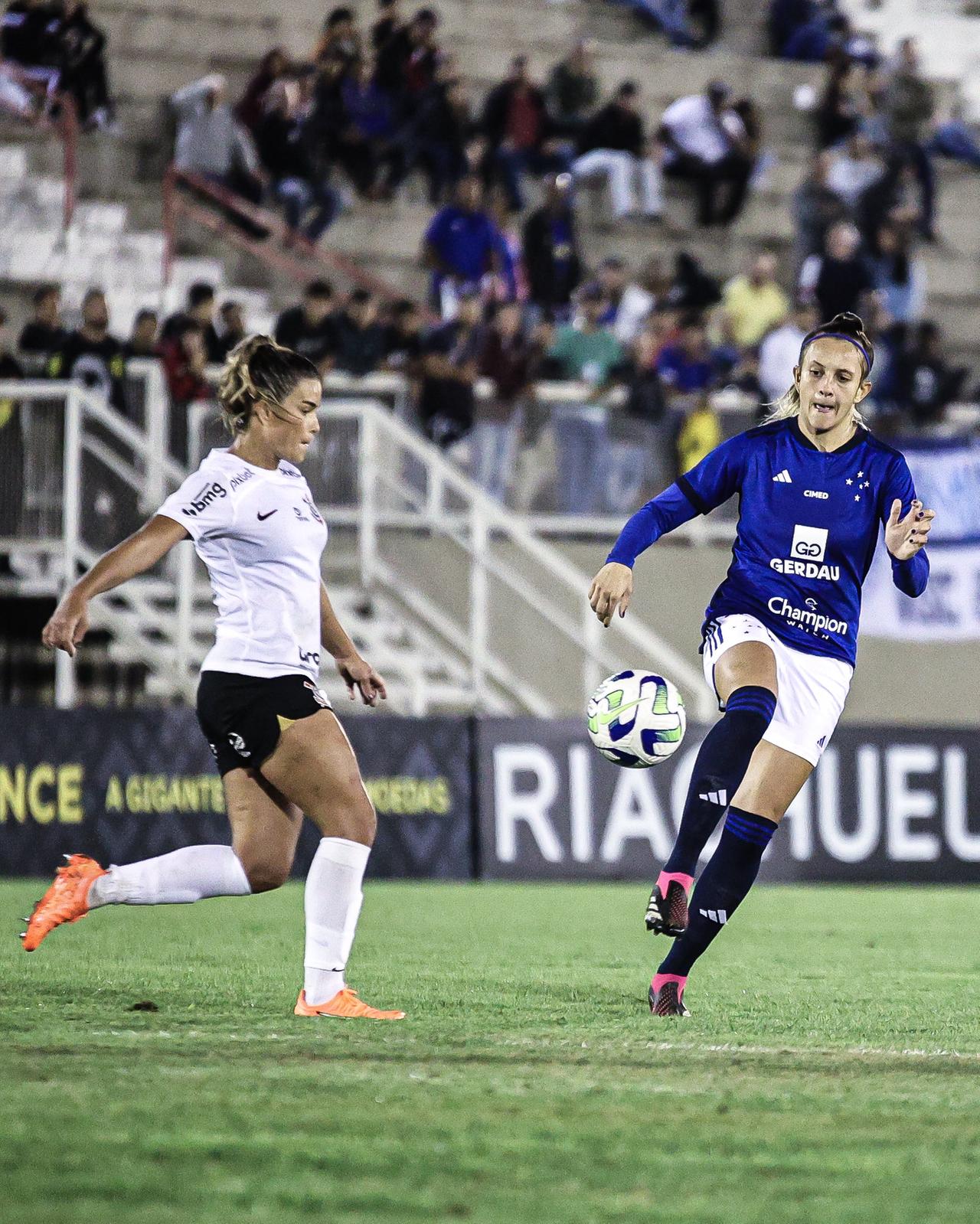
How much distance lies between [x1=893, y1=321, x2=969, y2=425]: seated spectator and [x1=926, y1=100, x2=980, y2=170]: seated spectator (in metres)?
4.42

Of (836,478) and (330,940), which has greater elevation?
(836,478)

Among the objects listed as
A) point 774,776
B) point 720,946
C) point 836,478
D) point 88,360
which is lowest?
point 720,946

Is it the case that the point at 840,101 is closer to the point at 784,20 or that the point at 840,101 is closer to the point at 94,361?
the point at 784,20

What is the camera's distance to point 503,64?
71.8 ft

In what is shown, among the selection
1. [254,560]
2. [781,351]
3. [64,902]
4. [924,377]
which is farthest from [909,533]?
[924,377]

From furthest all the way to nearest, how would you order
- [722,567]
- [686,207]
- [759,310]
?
1. [686,207]
2. [759,310]
3. [722,567]

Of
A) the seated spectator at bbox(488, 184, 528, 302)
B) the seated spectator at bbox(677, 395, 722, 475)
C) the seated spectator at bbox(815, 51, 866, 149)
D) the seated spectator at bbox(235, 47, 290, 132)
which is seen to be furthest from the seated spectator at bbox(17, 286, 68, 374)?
the seated spectator at bbox(815, 51, 866, 149)

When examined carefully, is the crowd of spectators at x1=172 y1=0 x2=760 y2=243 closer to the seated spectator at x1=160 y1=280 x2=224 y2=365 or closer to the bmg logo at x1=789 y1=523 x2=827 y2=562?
the seated spectator at x1=160 y1=280 x2=224 y2=365

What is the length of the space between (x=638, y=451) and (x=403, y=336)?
197cm

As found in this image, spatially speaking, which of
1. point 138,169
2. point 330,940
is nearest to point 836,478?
point 330,940

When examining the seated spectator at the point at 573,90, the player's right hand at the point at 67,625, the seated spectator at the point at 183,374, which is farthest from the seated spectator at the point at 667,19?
the player's right hand at the point at 67,625

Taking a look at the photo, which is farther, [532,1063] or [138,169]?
[138,169]

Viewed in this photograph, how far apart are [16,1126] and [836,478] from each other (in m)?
3.53

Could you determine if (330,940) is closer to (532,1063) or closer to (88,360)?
(532,1063)
